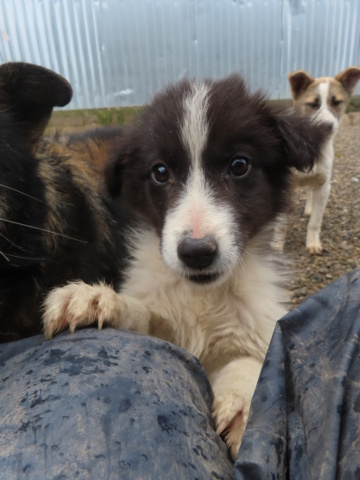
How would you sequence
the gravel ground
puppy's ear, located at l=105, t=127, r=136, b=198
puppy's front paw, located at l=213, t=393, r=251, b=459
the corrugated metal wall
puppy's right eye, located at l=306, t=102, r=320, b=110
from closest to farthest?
puppy's front paw, located at l=213, t=393, r=251, b=459, puppy's ear, located at l=105, t=127, r=136, b=198, the gravel ground, puppy's right eye, located at l=306, t=102, r=320, b=110, the corrugated metal wall

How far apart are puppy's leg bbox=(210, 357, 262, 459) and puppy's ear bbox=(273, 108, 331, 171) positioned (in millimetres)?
720

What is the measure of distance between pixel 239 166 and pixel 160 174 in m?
0.28

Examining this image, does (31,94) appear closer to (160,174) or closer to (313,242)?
(160,174)

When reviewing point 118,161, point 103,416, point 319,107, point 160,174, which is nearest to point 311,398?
point 103,416

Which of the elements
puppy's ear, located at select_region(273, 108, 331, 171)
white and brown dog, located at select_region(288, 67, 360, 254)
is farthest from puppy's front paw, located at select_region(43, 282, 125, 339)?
white and brown dog, located at select_region(288, 67, 360, 254)

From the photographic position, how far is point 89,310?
4.20 feet

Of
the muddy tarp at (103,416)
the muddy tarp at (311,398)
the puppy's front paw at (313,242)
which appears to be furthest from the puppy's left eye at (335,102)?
the muddy tarp at (103,416)

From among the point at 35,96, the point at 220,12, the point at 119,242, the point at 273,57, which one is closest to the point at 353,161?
the point at 273,57

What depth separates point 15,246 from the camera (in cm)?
141

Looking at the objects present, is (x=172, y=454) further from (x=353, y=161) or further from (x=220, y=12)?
(x=220, y=12)

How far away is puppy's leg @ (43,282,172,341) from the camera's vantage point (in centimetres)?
123

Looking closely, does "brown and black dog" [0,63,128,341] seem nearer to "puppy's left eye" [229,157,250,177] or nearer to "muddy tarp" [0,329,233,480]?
"muddy tarp" [0,329,233,480]

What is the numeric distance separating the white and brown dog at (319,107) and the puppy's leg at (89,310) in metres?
2.21

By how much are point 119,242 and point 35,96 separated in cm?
75
